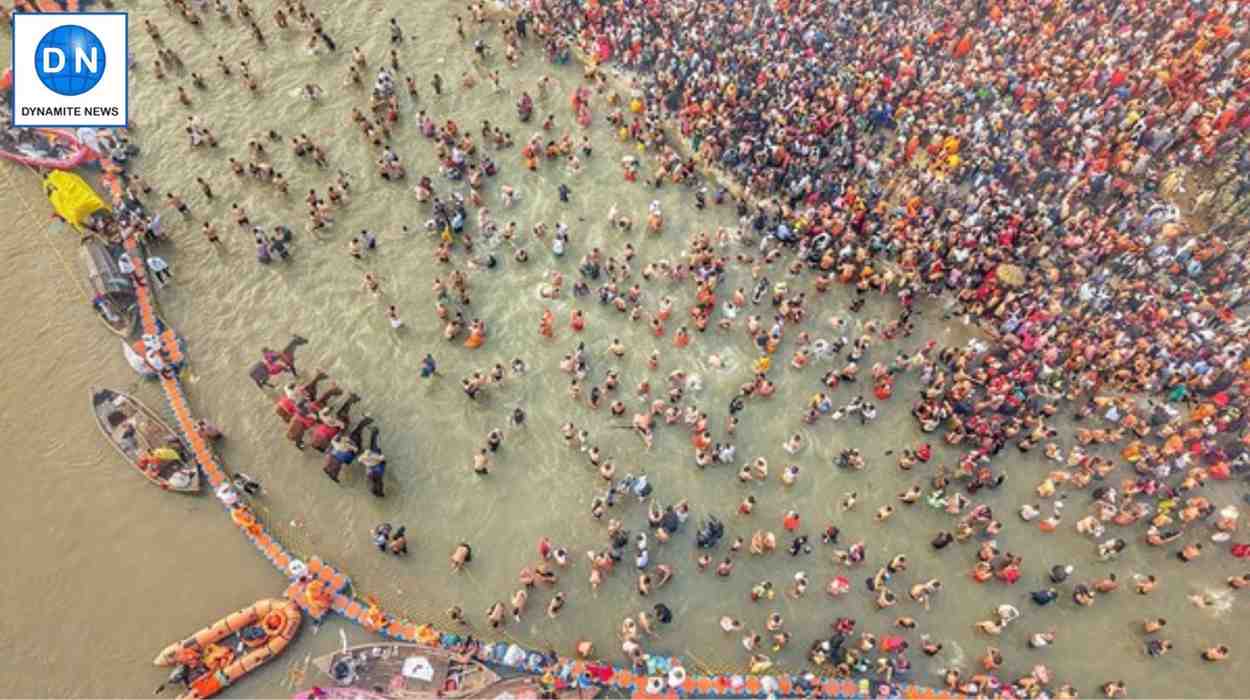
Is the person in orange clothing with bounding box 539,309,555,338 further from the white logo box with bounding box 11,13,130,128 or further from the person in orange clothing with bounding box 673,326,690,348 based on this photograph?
the white logo box with bounding box 11,13,130,128

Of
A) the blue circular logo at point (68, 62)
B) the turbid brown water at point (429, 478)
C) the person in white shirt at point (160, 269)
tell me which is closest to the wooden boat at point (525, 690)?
the turbid brown water at point (429, 478)

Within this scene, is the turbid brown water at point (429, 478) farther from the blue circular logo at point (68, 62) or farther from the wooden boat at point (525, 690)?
the blue circular logo at point (68, 62)

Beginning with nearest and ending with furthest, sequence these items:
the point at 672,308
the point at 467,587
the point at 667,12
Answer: the point at 467,587
the point at 672,308
the point at 667,12

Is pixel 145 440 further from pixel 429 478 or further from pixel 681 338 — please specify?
pixel 681 338

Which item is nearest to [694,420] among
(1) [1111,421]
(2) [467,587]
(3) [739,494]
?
(3) [739,494]

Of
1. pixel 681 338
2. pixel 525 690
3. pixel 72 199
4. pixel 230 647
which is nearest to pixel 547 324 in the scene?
pixel 681 338

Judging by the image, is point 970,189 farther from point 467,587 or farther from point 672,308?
point 467,587

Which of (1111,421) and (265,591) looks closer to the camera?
(265,591)
